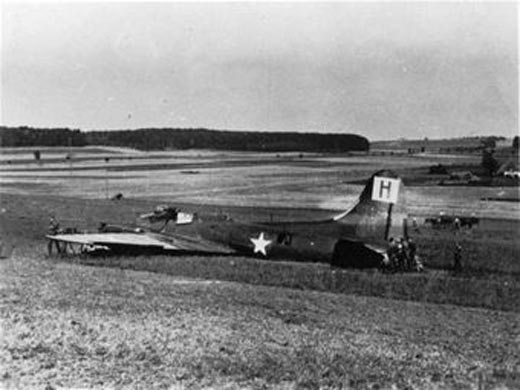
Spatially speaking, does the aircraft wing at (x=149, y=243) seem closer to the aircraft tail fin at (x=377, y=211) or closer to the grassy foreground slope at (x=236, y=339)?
the aircraft tail fin at (x=377, y=211)

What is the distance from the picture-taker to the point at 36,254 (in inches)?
674

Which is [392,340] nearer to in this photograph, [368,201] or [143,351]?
[143,351]

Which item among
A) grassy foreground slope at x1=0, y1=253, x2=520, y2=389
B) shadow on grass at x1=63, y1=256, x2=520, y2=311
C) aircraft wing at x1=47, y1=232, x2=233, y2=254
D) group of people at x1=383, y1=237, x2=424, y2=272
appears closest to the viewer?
grassy foreground slope at x1=0, y1=253, x2=520, y2=389

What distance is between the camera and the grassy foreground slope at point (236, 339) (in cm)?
662

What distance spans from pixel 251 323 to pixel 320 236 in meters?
6.13

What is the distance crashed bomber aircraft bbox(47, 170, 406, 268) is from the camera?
47.1 ft

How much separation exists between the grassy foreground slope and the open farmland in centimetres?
2

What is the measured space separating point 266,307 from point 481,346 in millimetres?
3519

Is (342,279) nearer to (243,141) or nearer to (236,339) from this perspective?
(236,339)

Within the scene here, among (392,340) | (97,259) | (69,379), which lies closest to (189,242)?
(97,259)

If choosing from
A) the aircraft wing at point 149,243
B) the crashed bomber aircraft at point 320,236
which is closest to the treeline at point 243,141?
the crashed bomber aircraft at point 320,236

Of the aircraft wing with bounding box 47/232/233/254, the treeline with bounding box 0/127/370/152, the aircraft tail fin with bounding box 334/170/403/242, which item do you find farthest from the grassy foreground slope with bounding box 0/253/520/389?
the treeline with bounding box 0/127/370/152

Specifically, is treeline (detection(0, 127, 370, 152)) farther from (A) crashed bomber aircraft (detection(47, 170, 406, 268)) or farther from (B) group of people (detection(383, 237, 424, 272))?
(B) group of people (detection(383, 237, 424, 272))

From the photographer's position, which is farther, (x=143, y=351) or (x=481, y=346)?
Result: (x=481, y=346)
